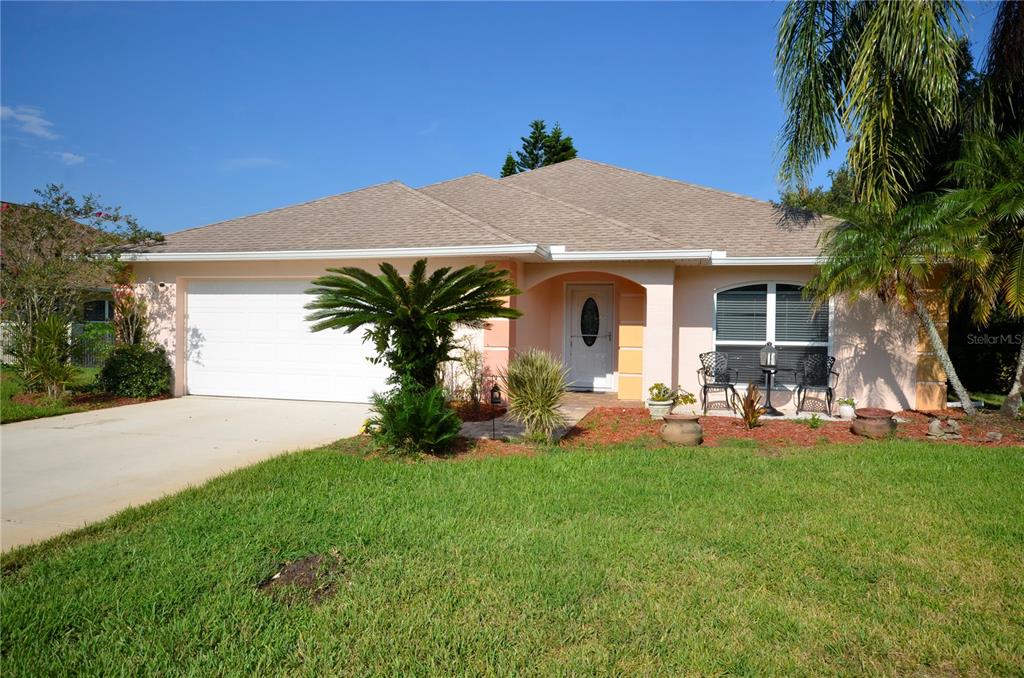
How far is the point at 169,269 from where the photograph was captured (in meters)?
13.3

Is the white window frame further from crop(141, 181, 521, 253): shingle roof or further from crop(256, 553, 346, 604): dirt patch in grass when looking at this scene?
crop(256, 553, 346, 604): dirt patch in grass

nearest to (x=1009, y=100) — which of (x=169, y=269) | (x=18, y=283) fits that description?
(x=169, y=269)

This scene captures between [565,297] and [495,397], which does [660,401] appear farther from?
[565,297]

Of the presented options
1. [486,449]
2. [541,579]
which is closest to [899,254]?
[486,449]

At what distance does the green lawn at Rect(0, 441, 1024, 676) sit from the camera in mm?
3289

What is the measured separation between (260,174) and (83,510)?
557 inches

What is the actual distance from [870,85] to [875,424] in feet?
19.0

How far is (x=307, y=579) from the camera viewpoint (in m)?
4.18

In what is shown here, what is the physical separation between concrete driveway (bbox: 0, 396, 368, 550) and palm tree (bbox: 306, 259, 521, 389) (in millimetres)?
2000

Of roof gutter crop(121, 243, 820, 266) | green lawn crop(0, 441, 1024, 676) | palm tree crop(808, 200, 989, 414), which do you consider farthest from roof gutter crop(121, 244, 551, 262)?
green lawn crop(0, 441, 1024, 676)

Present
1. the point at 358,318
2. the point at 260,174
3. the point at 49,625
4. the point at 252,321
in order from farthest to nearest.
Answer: the point at 260,174 → the point at 252,321 → the point at 358,318 → the point at 49,625

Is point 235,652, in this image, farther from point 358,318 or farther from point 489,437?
point 489,437

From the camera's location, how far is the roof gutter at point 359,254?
424 inches

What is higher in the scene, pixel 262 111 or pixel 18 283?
pixel 262 111
